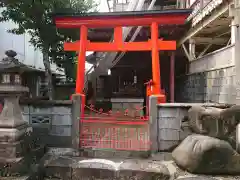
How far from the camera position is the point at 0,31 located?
14445mm

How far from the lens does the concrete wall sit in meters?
7.52

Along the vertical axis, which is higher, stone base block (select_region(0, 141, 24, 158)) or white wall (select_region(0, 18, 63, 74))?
white wall (select_region(0, 18, 63, 74))

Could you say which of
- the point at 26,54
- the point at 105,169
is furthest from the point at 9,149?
the point at 26,54

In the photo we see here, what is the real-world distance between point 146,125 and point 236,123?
2.58m

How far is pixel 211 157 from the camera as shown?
218 inches

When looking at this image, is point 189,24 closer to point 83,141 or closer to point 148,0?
point 148,0

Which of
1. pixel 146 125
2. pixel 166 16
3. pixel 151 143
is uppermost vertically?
pixel 166 16

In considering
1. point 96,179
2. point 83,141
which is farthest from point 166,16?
point 96,179

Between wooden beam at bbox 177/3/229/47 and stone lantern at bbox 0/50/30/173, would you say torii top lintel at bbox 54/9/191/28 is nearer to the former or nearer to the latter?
wooden beam at bbox 177/3/229/47

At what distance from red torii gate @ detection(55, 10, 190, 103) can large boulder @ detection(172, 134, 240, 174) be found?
245 centimetres

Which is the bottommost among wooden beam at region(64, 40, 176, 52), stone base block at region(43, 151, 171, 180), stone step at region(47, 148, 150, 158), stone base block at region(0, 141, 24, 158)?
stone base block at region(43, 151, 171, 180)

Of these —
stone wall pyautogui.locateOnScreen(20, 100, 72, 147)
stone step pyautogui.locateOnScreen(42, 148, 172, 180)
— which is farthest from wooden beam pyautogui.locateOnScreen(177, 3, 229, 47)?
stone wall pyautogui.locateOnScreen(20, 100, 72, 147)

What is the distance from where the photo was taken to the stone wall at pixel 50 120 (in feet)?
23.4

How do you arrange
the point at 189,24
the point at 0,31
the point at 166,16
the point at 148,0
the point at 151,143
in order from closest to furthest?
the point at 151,143 < the point at 166,16 < the point at 189,24 < the point at 0,31 < the point at 148,0
